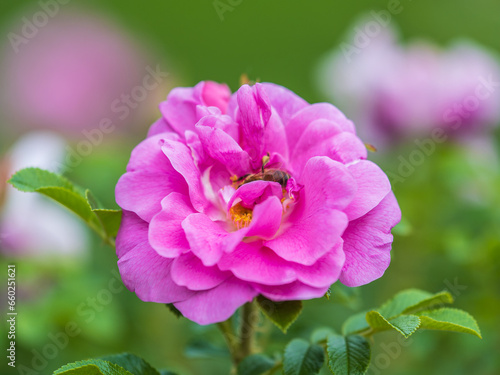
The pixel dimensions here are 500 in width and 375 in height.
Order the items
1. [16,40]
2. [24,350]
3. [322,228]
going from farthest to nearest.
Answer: [16,40]
[24,350]
[322,228]

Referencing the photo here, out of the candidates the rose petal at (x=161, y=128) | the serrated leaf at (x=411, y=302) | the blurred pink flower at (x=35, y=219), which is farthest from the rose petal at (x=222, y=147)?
the blurred pink flower at (x=35, y=219)

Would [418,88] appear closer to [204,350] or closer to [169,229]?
[204,350]

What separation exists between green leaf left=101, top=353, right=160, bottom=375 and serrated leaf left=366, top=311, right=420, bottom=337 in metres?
0.34

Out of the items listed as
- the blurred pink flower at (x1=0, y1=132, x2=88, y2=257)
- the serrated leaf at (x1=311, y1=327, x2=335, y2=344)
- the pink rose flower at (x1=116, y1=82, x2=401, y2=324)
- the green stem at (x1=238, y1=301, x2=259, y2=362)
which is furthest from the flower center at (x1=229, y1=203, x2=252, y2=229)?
the blurred pink flower at (x1=0, y1=132, x2=88, y2=257)

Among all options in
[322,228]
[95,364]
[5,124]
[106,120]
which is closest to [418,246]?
[322,228]

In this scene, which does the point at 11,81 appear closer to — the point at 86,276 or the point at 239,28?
the point at 239,28

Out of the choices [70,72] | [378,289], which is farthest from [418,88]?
[70,72]

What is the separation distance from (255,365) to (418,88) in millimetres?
1365

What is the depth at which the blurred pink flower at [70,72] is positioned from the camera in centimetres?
390

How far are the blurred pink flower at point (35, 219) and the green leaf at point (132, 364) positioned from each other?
29.8 inches

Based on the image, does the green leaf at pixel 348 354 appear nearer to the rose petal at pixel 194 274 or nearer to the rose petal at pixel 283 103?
the rose petal at pixel 194 274

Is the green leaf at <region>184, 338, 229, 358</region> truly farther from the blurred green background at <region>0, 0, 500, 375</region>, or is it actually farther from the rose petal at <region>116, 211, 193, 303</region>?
the rose petal at <region>116, 211, 193, 303</region>

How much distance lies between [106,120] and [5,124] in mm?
578

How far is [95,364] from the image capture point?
0.81 m
